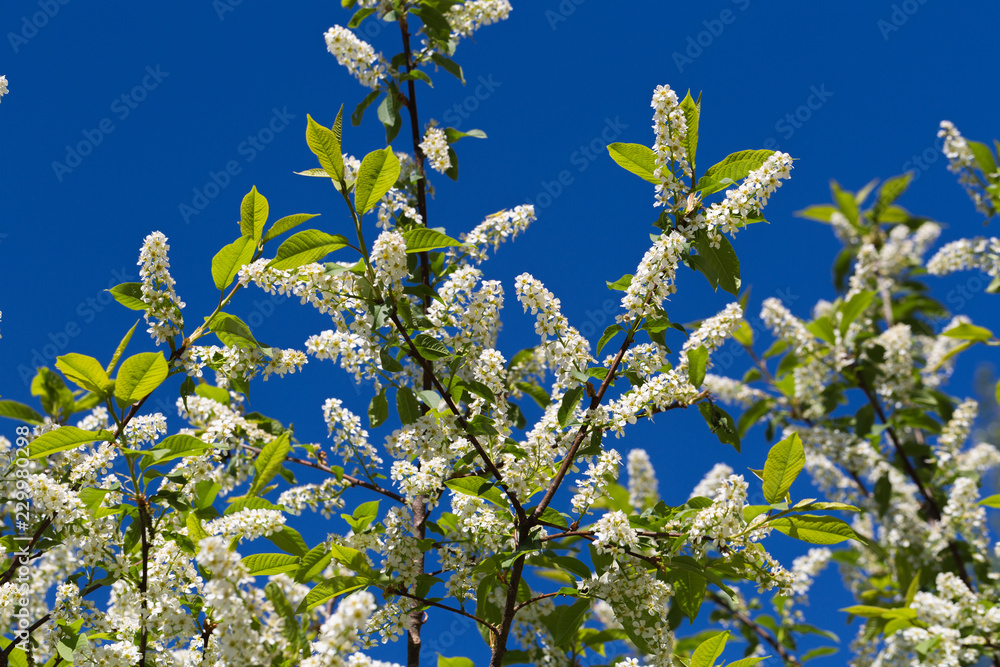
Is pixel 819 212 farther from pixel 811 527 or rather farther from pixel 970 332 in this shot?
pixel 811 527

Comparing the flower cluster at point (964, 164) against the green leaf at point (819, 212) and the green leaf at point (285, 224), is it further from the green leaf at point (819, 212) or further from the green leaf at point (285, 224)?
the green leaf at point (285, 224)

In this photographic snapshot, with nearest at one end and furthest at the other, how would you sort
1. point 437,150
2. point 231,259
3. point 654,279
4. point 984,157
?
point 654,279, point 231,259, point 437,150, point 984,157

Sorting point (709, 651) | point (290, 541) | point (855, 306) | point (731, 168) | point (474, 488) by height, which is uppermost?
point (855, 306)

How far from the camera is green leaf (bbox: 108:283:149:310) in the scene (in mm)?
2553

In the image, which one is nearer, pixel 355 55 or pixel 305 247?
pixel 305 247

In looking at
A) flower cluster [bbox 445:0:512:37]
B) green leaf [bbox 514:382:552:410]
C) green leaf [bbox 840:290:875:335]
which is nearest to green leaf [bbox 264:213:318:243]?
green leaf [bbox 514:382:552:410]

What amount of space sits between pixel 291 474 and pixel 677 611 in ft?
9.64

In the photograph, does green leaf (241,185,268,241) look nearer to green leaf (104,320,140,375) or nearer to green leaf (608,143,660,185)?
green leaf (104,320,140,375)

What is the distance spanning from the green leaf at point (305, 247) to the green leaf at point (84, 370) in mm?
626

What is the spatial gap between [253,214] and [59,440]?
3.21 feet

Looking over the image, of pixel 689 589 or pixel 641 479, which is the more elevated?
pixel 641 479

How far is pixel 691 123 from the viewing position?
264 cm

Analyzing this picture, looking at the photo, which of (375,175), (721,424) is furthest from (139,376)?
(721,424)

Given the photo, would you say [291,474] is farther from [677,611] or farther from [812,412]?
[812,412]
